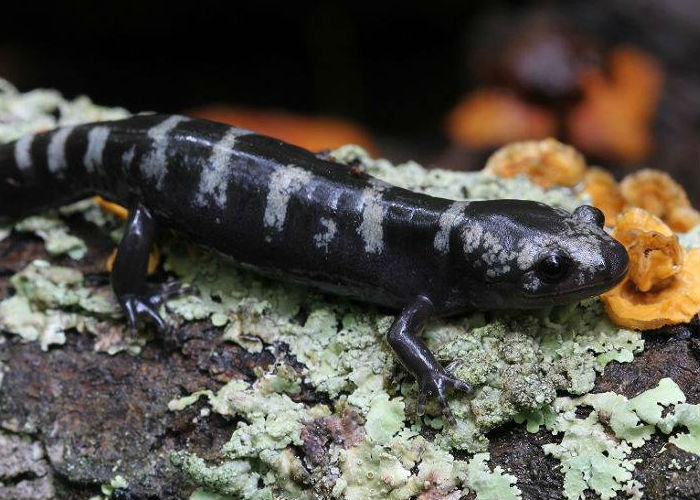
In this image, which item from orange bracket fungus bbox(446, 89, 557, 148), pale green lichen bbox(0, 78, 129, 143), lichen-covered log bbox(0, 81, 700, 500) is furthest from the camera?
orange bracket fungus bbox(446, 89, 557, 148)

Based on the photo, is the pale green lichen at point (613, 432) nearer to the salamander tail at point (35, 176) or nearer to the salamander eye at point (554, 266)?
the salamander eye at point (554, 266)

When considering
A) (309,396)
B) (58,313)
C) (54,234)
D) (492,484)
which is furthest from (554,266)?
(54,234)

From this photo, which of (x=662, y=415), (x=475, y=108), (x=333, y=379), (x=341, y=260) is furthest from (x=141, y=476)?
(x=475, y=108)

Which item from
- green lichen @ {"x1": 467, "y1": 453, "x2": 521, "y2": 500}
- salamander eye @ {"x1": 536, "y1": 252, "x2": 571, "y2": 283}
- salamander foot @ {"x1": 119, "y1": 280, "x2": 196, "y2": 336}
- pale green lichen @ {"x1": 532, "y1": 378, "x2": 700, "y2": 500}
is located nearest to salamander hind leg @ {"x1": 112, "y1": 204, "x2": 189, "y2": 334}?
salamander foot @ {"x1": 119, "y1": 280, "x2": 196, "y2": 336}

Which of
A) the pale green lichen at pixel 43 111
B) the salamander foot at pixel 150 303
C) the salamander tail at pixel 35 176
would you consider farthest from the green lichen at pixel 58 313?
the pale green lichen at pixel 43 111

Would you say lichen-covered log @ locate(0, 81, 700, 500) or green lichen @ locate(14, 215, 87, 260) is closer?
lichen-covered log @ locate(0, 81, 700, 500)

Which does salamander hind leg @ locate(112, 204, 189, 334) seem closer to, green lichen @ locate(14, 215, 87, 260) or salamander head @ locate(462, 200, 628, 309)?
green lichen @ locate(14, 215, 87, 260)
